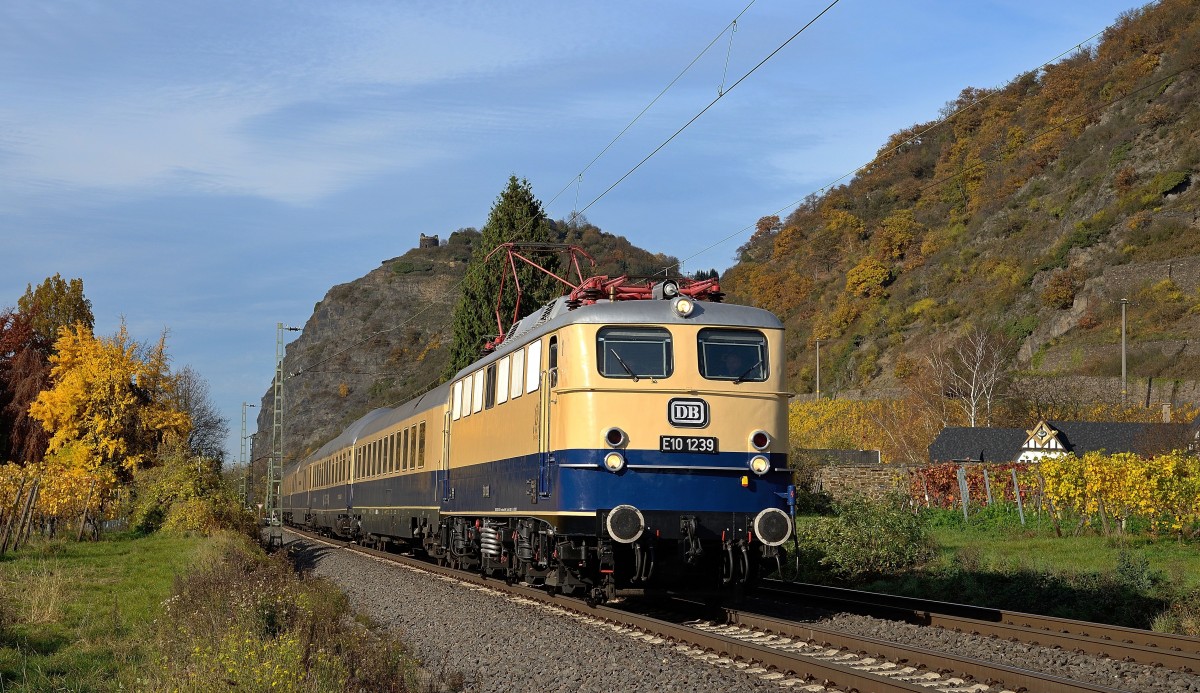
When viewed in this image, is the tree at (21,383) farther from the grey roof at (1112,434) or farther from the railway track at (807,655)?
the grey roof at (1112,434)

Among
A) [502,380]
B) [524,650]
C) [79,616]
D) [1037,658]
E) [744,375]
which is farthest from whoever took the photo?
[502,380]

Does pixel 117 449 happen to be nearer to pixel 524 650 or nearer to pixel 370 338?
pixel 524 650

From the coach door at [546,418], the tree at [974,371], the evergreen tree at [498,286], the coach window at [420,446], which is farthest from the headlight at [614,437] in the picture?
the tree at [974,371]

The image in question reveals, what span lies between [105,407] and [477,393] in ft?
70.3

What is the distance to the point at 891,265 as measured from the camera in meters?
91.4

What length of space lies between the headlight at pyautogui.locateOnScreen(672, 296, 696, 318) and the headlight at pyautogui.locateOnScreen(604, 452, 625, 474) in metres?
1.84

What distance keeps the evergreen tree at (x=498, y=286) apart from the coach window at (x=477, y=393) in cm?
2515

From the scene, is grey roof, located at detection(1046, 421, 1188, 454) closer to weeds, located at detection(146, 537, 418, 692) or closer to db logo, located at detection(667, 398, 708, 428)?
db logo, located at detection(667, 398, 708, 428)

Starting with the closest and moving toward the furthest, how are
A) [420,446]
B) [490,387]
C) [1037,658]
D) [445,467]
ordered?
[1037,658], [490,387], [445,467], [420,446]

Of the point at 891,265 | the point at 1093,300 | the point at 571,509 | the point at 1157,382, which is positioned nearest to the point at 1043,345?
the point at 1093,300

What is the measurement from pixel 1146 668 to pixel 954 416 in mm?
58469

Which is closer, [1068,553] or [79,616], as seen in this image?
[79,616]

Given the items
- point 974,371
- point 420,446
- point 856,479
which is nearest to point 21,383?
point 420,446

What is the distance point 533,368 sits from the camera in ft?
46.8
